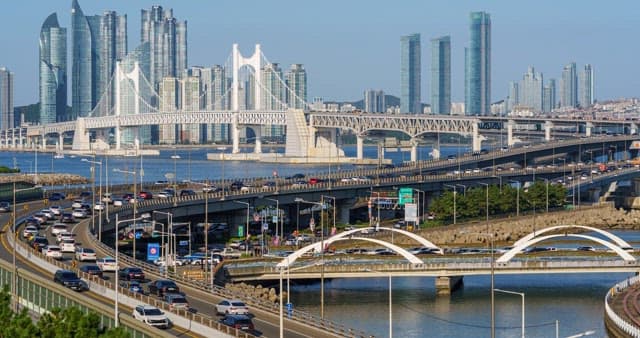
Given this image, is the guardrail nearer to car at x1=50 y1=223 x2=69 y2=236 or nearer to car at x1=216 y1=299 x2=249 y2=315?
car at x1=216 y1=299 x2=249 y2=315

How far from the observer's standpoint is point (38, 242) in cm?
4759

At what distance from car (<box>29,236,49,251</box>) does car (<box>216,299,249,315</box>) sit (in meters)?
13.3

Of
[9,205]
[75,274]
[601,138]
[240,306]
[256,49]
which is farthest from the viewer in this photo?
[256,49]

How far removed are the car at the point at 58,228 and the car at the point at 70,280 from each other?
15.3 meters

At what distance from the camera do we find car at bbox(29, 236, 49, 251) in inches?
1810

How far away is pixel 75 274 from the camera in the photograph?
37156 millimetres

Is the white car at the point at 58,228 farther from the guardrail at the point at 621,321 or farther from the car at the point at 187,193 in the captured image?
the guardrail at the point at 621,321

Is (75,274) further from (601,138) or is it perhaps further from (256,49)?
(256,49)

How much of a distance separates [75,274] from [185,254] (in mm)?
20811

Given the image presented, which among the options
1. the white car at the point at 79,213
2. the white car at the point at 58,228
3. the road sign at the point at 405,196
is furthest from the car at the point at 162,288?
the road sign at the point at 405,196

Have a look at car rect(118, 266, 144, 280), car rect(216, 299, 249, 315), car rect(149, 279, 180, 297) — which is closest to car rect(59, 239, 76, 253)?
car rect(118, 266, 144, 280)

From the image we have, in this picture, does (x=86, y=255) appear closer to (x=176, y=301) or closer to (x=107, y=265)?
(x=107, y=265)

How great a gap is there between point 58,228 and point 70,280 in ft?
59.6

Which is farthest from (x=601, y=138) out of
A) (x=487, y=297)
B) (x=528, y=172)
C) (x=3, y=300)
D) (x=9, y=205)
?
(x=3, y=300)
